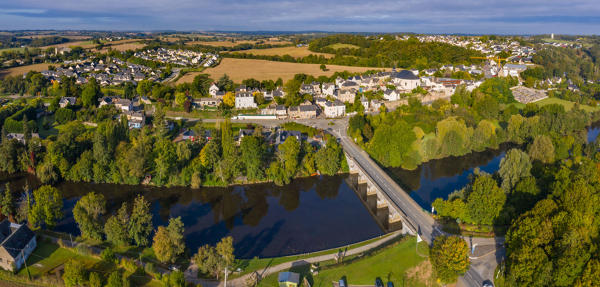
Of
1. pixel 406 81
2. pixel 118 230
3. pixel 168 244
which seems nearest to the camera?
pixel 168 244

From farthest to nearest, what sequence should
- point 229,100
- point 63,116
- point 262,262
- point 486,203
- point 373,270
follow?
point 229,100, point 63,116, point 486,203, point 262,262, point 373,270

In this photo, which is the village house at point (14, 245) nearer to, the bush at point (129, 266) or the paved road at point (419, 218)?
the bush at point (129, 266)

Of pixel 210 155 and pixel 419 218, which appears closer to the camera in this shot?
pixel 419 218

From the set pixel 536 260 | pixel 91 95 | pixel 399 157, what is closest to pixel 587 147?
pixel 399 157

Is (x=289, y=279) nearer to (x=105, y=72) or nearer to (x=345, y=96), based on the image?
(x=345, y=96)

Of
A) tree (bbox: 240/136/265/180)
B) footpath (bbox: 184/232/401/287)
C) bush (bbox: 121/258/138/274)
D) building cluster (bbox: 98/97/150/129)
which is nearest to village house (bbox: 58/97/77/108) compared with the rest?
building cluster (bbox: 98/97/150/129)

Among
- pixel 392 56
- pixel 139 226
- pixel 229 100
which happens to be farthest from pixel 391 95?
pixel 139 226

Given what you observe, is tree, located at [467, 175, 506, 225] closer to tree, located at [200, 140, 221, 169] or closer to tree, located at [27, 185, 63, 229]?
tree, located at [200, 140, 221, 169]
